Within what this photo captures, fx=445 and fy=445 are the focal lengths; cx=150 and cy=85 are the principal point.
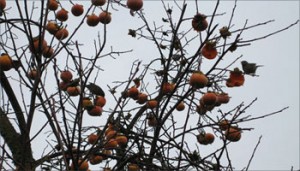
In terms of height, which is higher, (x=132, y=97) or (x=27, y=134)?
(x=132, y=97)

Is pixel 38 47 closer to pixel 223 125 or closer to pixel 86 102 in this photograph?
pixel 86 102

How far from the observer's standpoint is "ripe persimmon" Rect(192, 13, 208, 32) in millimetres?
3186

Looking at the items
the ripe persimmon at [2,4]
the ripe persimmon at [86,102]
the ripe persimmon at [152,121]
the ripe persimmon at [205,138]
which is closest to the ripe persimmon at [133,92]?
the ripe persimmon at [152,121]

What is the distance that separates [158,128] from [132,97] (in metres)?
0.59

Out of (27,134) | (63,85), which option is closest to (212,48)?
(63,85)

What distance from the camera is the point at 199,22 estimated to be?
10.5 feet

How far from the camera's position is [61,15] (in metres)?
3.47

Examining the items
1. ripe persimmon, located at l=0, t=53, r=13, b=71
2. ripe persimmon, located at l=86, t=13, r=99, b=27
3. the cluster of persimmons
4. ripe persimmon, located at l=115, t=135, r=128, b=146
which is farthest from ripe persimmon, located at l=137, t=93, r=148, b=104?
ripe persimmon, located at l=0, t=53, r=13, b=71

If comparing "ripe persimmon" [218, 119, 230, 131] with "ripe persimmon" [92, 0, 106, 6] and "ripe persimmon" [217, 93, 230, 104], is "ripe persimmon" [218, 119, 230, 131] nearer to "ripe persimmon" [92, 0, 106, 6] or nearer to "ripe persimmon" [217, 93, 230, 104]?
"ripe persimmon" [217, 93, 230, 104]

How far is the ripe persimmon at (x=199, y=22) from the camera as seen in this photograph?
319cm

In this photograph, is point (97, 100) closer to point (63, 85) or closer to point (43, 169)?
point (63, 85)

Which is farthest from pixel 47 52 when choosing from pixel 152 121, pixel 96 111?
pixel 152 121

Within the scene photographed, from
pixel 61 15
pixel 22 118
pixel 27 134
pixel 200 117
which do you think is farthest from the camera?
pixel 200 117

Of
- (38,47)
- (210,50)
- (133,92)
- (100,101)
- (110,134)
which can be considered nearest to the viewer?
(38,47)
